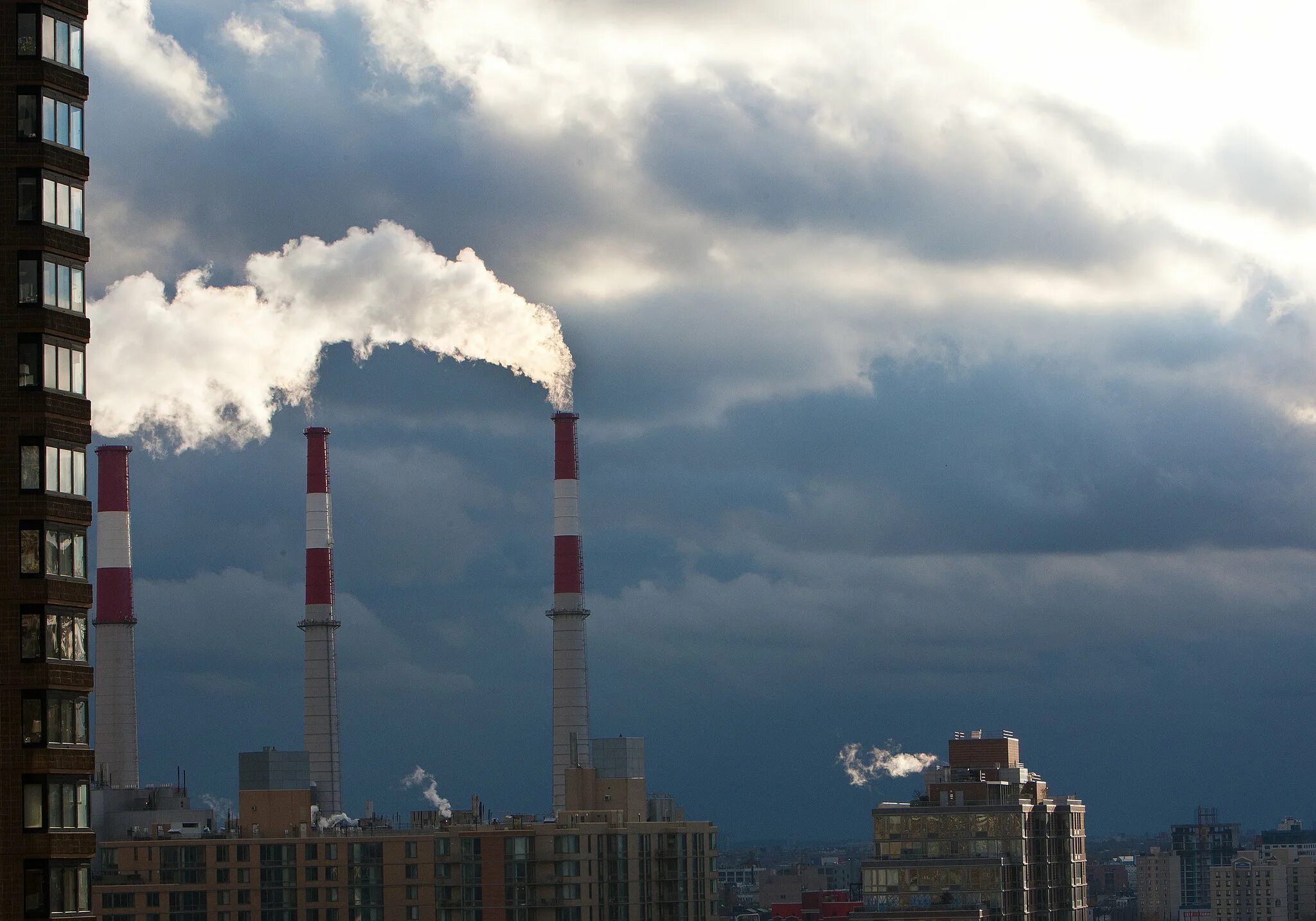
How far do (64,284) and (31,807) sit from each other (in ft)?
46.1

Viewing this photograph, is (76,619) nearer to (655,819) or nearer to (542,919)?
(542,919)

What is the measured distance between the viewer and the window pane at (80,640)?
60.4 m

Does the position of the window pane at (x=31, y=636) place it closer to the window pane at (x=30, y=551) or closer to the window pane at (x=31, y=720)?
the window pane at (x=31, y=720)

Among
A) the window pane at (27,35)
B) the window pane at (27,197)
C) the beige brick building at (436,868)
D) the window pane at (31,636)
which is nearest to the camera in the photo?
the window pane at (31,636)

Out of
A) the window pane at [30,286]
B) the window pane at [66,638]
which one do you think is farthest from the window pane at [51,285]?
the window pane at [66,638]

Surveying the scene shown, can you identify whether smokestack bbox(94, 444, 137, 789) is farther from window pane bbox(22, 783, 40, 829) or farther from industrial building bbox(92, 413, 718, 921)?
window pane bbox(22, 783, 40, 829)

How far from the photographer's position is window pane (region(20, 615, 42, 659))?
194ft

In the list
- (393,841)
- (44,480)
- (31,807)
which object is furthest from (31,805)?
(393,841)

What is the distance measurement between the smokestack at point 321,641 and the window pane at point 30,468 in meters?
126

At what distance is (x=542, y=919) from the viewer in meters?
146

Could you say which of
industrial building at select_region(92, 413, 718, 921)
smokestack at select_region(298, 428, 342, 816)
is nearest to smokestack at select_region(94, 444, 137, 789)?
industrial building at select_region(92, 413, 718, 921)

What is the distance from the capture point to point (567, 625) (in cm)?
17350

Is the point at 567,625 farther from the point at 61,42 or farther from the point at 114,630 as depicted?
the point at 61,42

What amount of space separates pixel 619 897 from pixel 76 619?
299 ft
